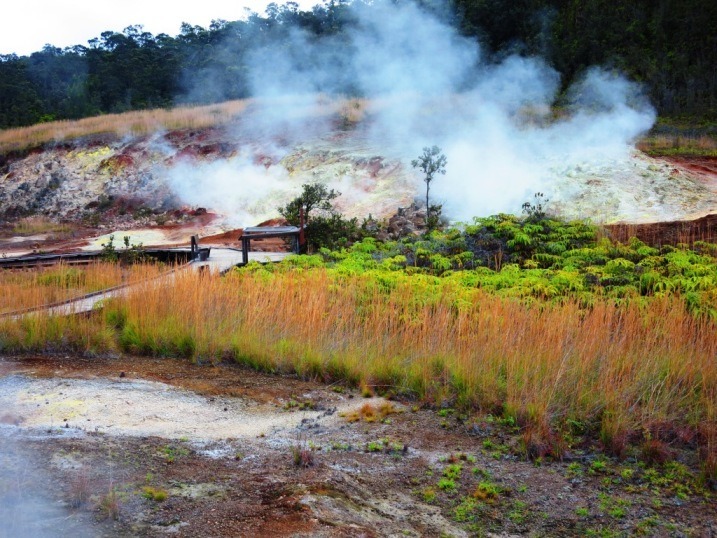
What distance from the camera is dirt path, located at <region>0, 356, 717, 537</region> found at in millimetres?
4207

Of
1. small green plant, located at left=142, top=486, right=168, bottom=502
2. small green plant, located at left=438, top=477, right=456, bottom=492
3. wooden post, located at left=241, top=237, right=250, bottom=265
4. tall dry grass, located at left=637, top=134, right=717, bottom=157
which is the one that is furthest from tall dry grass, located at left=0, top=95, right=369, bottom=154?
small green plant, located at left=142, top=486, right=168, bottom=502

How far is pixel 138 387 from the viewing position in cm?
677

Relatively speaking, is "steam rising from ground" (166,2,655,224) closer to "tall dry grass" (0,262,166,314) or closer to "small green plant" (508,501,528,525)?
"tall dry grass" (0,262,166,314)

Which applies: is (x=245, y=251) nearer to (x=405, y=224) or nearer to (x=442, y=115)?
(x=405, y=224)

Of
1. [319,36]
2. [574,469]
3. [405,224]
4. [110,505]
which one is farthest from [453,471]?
[319,36]

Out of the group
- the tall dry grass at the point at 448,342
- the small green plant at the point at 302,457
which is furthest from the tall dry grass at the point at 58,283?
the small green plant at the point at 302,457

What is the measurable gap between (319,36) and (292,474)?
34919 mm

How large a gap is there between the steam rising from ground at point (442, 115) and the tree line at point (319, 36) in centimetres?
173

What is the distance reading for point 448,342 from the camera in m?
7.10

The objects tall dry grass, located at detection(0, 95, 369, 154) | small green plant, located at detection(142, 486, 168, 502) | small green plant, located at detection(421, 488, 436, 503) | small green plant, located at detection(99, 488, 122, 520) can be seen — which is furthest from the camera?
tall dry grass, located at detection(0, 95, 369, 154)

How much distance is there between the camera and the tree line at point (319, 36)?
29.4m

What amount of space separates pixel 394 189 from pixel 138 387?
14.3m

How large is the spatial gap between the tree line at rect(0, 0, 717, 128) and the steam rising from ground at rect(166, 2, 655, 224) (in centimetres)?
173

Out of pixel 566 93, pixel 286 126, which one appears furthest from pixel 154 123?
pixel 566 93
